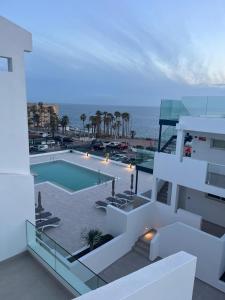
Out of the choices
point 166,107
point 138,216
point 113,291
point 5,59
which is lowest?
point 138,216

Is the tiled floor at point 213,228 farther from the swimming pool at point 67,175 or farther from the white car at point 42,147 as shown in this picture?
the white car at point 42,147

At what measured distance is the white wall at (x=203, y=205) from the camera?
37.1ft

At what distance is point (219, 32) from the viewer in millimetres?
17219

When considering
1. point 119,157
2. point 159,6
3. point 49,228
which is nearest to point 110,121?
point 119,157

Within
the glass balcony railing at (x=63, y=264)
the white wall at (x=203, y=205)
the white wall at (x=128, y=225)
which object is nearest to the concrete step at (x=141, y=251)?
the white wall at (x=128, y=225)

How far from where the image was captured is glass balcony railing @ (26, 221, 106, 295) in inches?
191

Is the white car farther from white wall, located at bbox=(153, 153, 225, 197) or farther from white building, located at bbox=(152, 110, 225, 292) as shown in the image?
white wall, located at bbox=(153, 153, 225, 197)

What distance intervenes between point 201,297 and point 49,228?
23.5ft

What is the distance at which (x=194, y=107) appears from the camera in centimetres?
1120

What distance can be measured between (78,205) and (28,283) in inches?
357

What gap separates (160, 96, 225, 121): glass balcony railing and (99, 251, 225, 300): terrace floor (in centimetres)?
693

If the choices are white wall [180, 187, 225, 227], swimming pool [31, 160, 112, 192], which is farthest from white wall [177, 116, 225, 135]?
swimming pool [31, 160, 112, 192]

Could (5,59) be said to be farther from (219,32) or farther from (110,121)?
(110,121)

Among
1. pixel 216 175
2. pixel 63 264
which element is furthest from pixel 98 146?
pixel 63 264
